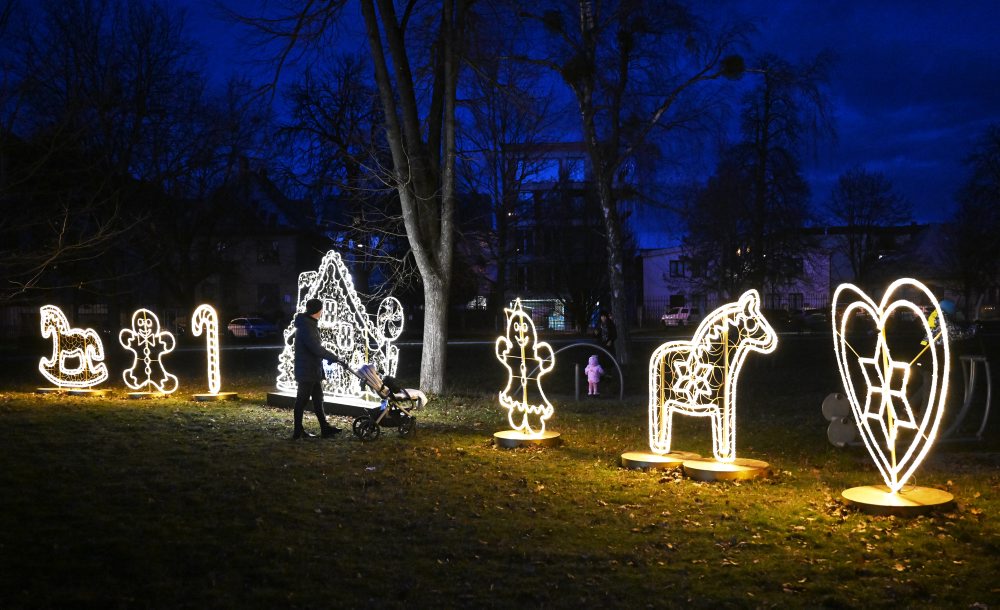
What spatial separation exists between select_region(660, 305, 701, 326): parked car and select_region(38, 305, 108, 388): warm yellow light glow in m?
37.4

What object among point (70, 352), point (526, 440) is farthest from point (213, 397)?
point (526, 440)

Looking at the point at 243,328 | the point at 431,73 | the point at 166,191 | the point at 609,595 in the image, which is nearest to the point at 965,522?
the point at 609,595

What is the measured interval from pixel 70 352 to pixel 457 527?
46.2ft

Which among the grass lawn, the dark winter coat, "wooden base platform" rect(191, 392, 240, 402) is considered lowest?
the grass lawn

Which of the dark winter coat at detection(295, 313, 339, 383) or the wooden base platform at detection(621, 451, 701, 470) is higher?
the dark winter coat at detection(295, 313, 339, 383)

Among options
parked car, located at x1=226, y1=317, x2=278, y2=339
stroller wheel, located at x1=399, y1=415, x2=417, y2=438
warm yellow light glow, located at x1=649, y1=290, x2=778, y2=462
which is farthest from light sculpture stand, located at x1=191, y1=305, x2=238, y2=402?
parked car, located at x1=226, y1=317, x2=278, y2=339

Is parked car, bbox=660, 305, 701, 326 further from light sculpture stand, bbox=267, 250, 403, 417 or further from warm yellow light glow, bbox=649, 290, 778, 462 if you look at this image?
warm yellow light glow, bbox=649, 290, 778, 462

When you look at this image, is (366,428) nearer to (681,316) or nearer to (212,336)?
(212,336)

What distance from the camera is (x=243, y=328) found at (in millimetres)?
46750

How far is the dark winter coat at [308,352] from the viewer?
11.2m

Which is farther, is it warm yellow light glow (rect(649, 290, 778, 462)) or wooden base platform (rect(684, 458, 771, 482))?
warm yellow light glow (rect(649, 290, 778, 462))

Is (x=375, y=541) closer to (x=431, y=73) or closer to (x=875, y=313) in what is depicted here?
(x=875, y=313)

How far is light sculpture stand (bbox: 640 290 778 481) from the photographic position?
8508 millimetres

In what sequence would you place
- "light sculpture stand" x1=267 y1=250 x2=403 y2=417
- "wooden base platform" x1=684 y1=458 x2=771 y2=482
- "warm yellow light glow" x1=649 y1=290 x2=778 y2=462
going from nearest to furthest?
"wooden base platform" x1=684 y1=458 x2=771 y2=482 < "warm yellow light glow" x1=649 y1=290 x2=778 y2=462 < "light sculpture stand" x1=267 y1=250 x2=403 y2=417
